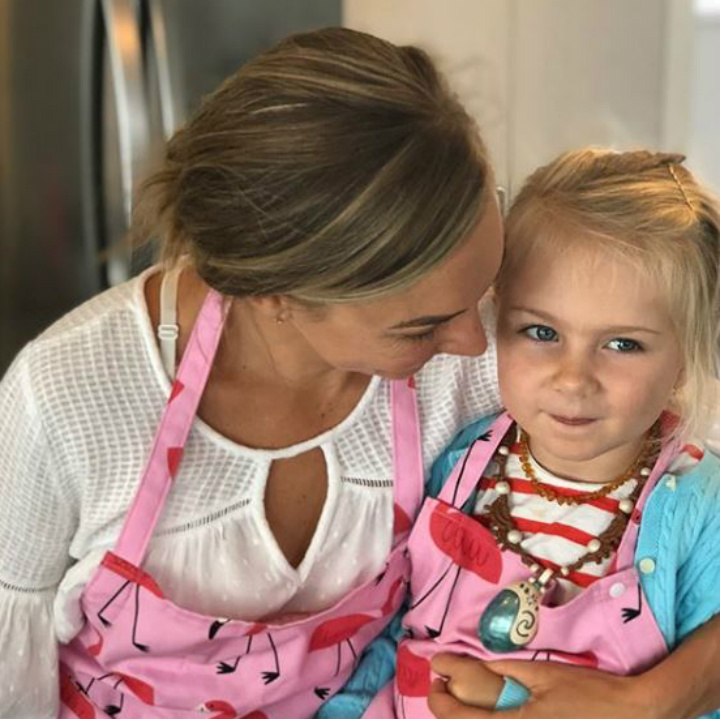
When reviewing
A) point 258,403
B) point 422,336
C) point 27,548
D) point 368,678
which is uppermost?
point 422,336

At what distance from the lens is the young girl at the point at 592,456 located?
3.93 feet

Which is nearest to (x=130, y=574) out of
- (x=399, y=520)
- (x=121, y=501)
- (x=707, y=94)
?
(x=121, y=501)

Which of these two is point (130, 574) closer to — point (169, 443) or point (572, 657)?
point (169, 443)

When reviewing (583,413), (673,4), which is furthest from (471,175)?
(673,4)

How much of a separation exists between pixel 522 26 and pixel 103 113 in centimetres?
74

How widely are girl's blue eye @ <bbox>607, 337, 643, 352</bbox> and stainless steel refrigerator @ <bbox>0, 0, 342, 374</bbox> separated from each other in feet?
3.01

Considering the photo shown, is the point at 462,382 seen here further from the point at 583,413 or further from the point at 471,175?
the point at 471,175

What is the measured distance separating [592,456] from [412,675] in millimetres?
305

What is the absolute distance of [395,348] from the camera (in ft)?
3.74

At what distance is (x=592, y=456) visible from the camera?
124cm

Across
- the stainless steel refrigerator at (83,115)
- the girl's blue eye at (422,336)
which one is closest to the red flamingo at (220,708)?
the girl's blue eye at (422,336)

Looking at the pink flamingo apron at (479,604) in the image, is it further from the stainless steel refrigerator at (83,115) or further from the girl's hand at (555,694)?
the stainless steel refrigerator at (83,115)

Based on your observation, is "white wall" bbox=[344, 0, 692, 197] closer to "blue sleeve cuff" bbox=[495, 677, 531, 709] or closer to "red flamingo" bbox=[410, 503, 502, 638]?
"red flamingo" bbox=[410, 503, 502, 638]

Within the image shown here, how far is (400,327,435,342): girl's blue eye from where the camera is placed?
114 cm
